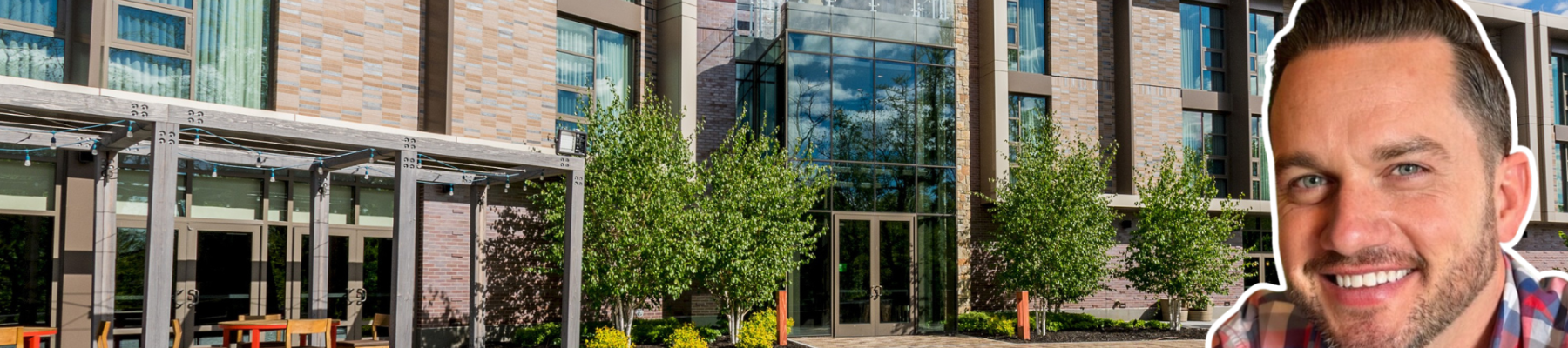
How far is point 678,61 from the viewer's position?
20125mm

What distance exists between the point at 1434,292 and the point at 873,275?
20455 millimetres

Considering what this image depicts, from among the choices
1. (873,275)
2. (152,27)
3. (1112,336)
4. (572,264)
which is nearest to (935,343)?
(873,275)

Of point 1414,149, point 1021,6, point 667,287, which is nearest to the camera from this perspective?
point 1414,149

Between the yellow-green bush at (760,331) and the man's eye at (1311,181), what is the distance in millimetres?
16322

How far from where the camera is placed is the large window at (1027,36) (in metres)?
24.7

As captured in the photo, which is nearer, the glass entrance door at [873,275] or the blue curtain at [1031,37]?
the glass entrance door at [873,275]

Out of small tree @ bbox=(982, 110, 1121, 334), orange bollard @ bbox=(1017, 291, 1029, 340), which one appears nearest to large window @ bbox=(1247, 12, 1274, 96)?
small tree @ bbox=(982, 110, 1121, 334)

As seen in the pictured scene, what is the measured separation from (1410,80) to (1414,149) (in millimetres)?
85

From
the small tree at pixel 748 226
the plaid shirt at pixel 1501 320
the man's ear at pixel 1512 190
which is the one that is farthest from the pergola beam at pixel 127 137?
the man's ear at pixel 1512 190

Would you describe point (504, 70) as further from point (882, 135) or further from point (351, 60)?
point (882, 135)

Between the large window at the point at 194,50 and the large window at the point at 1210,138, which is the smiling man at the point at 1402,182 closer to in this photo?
the large window at the point at 194,50

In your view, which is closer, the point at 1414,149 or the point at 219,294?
the point at 1414,149

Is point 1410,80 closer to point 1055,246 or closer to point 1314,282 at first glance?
point 1314,282

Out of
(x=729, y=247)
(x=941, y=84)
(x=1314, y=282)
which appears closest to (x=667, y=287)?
(x=729, y=247)
